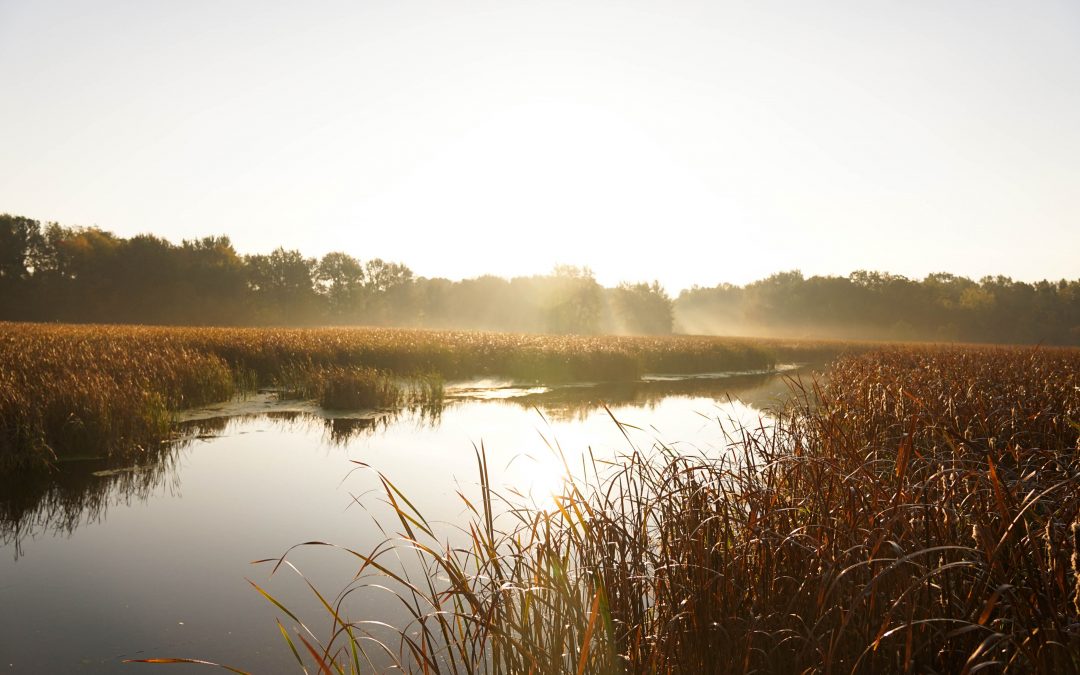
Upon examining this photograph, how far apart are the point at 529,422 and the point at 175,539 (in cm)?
707

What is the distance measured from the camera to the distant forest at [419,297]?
157ft

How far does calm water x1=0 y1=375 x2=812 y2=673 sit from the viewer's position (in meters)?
3.63

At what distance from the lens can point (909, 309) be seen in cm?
7275

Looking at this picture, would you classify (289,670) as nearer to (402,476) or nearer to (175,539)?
(175,539)

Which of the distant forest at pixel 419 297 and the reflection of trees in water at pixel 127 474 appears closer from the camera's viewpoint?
the reflection of trees in water at pixel 127 474

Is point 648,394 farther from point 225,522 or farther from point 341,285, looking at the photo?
point 341,285

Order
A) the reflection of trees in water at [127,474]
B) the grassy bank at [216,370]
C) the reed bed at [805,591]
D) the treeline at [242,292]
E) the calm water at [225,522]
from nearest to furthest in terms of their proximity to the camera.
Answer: the reed bed at [805,591] < the calm water at [225,522] < the reflection of trees in water at [127,474] < the grassy bank at [216,370] < the treeline at [242,292]

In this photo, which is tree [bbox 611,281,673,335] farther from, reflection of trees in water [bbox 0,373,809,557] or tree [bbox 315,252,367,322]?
reflection of trees in water [bbox 0,373,809,557]

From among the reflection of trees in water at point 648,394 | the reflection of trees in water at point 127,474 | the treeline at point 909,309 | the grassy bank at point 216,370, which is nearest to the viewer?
the reflection of trees in water at point 127,474

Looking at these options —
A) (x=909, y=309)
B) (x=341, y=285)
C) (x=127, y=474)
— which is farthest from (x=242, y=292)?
(x=909, y=309)

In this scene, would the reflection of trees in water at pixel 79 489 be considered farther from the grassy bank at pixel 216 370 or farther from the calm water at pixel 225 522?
the grassy bank at pixel 216 370

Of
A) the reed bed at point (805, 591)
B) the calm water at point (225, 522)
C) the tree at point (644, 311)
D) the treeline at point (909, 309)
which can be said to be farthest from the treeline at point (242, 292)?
the reed bed at point (805, 591)

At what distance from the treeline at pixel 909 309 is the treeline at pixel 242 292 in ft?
88.1

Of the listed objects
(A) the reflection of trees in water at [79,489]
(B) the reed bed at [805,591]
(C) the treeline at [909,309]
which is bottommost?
(A) the reflection of trees in water at [79,489]
